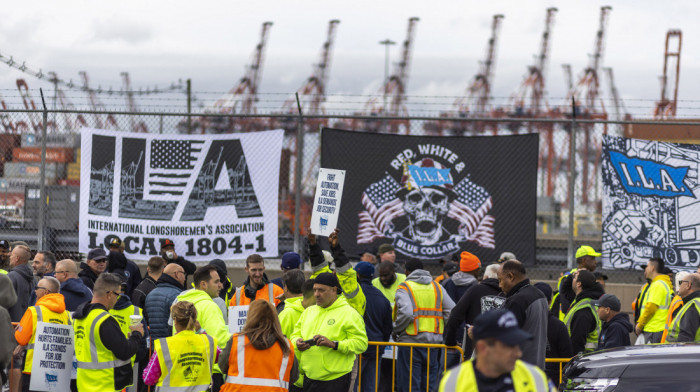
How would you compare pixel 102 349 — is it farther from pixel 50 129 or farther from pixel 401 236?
pixel 50 129

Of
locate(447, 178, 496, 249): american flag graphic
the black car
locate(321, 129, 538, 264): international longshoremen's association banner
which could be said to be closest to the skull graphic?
locate(321, 129, 538, 264): international longshoremen's association banner

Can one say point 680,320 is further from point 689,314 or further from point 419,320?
point 419,320

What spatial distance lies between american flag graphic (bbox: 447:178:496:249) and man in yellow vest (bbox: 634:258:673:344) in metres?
2.65

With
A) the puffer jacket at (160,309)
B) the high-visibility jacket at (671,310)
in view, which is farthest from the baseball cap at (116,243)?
the high-visibility jacket at (671,310)

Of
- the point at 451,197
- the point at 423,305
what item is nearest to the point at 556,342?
the point at 423,305

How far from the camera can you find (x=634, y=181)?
41.5ft

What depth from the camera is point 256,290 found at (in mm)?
9484

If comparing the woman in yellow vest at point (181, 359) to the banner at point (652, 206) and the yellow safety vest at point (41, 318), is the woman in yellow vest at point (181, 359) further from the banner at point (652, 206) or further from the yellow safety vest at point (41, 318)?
the banner at point (652, 206)

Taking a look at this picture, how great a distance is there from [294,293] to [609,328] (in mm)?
3346

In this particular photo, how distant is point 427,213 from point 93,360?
21.0 ft

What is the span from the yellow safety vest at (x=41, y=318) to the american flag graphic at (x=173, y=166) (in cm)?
513

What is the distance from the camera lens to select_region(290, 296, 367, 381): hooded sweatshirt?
7602 millimetres

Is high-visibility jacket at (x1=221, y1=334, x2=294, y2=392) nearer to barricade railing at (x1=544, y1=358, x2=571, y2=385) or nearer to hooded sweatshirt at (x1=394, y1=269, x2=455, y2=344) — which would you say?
barricade railing at (x1=544, y1=358, x2=571, y2=385)

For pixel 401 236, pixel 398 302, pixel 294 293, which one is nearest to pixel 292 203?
pixel 401 236
